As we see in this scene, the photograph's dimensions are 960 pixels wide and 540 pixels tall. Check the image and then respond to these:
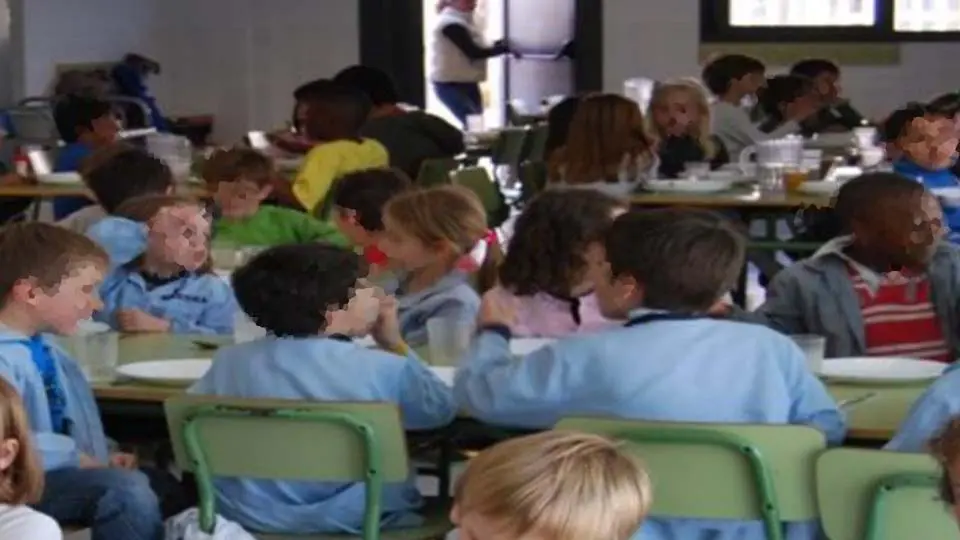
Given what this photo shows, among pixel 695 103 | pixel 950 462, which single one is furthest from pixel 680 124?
pixel 950 462

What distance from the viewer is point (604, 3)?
12.1 meters

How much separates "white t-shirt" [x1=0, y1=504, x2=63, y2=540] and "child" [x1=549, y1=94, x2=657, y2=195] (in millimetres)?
4412

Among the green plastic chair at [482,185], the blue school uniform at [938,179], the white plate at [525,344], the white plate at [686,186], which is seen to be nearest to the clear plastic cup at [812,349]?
the white plate at [525,344]

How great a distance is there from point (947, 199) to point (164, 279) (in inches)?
107

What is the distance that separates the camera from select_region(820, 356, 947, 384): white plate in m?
3.70

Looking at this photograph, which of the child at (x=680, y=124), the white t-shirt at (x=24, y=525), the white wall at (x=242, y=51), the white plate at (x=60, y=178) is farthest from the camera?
the white wall at (x=242, y=51)

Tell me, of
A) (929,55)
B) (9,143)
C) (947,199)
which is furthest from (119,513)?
(929,55)

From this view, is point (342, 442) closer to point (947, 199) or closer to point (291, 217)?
point (291, 217)

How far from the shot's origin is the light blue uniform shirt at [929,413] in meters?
3.05

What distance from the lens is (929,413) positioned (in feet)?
10.1

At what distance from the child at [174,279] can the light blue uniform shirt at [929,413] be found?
2103 millimetres

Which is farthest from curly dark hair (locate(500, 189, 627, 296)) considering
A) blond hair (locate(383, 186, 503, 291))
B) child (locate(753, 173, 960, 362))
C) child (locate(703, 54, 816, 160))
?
child (locate(703, 54, 816, 160))

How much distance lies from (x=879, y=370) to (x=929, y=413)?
748 millimetres

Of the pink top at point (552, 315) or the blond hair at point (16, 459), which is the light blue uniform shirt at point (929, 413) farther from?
the blond hair at point (16, 459)
